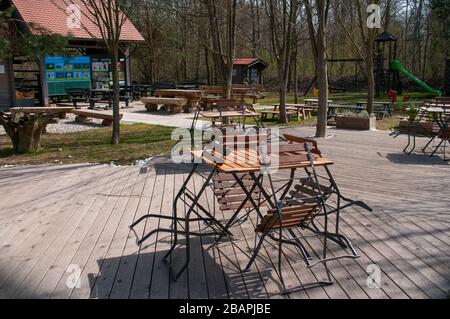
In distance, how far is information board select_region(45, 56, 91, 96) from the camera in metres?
19.5

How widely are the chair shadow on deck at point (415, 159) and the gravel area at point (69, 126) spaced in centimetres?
802

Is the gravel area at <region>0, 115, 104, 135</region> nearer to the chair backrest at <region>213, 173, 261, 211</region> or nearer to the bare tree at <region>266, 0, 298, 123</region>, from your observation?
the bare tree at <region>266, 0, 298, 123</region>

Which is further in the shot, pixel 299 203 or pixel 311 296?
pixel 299 203

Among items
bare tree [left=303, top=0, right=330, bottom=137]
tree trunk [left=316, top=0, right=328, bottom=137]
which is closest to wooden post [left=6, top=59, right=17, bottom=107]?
bare tree [left=303, top=0, right=330, bottom=137]

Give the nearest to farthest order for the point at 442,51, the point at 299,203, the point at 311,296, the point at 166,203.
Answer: the point at 311,296 → the point at 299,203 → the point at 166,203 → the point at 442,51

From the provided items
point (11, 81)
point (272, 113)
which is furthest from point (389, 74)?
point (11, 81)

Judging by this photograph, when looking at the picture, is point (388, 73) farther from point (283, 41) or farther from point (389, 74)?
point (283, 41)

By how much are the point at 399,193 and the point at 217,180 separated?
244 centimetres

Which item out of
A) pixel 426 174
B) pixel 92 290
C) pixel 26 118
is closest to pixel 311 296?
pixel 92 290

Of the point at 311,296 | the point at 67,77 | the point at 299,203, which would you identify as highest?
the point at 67,77

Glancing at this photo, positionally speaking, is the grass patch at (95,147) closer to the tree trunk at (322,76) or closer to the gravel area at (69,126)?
the gravel area at (69,126)

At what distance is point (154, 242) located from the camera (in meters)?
4.12

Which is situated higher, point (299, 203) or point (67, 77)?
point (67, 77)

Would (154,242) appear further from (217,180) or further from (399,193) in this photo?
(399,193)
